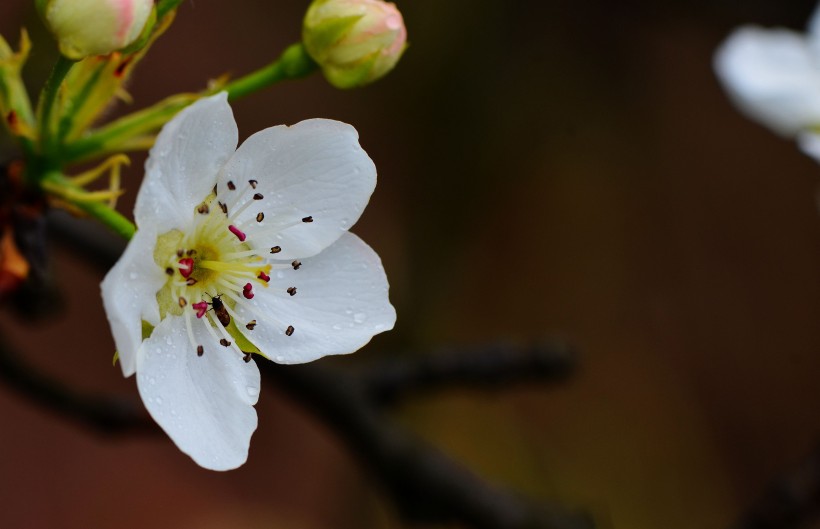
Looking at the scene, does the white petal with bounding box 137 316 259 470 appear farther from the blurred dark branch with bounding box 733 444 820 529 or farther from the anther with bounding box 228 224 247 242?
the blurred dark branch with bounding box 733 444 820 529

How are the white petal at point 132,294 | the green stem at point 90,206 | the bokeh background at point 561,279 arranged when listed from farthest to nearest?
the bokeh background at point 561,279 → the green stem at point 90,206 → the white petal at point 132,294

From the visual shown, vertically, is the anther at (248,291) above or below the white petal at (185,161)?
below

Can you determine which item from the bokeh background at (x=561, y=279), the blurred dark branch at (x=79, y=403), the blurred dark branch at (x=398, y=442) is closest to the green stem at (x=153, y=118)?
the blurred dark branch at (x=398, y=442)

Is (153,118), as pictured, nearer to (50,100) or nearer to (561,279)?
(50,100)

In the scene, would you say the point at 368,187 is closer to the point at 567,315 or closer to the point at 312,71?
the point at 312,71

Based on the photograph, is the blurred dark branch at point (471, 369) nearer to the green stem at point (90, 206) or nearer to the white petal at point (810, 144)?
the white petal at point (810, 144)

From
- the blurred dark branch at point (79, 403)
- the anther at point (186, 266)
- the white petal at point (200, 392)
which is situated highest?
the anther at point (186, 266)
